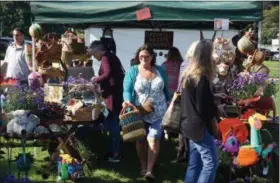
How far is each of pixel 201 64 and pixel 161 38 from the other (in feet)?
12.8

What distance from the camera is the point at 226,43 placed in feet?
17.8

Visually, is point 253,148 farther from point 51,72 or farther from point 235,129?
point 51,72

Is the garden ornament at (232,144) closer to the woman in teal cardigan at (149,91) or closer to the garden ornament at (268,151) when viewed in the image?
the garden ornament at (268,151)

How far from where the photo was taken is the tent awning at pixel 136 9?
201 inches

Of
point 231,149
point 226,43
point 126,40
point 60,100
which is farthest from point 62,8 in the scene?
point 126,40

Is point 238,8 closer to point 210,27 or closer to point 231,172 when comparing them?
point 231,172

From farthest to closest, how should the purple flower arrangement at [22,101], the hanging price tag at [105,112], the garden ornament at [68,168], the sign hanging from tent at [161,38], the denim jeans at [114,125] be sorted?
the sign hanging from tent at [161,38], the denim jeans at [114,125], the hanging price tag at [105,112], the garden ornament at [68,168], the purple flower arrangement at [22,101]

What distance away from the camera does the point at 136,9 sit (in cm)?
534

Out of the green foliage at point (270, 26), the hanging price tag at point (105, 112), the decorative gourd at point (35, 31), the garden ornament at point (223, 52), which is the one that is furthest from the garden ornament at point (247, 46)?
the green foliage at point (270, 26)

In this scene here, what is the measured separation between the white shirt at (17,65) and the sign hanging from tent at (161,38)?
2.01m

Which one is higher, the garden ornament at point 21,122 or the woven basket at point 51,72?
the woven basket at point 51,72

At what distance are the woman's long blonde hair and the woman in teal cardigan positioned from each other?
3.43 ft

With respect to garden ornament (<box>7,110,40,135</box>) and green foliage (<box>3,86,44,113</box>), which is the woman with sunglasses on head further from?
→ garden ornament (<box>7,110,40,135</box>)

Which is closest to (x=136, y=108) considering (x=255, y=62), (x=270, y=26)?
(x=255, y=62)
